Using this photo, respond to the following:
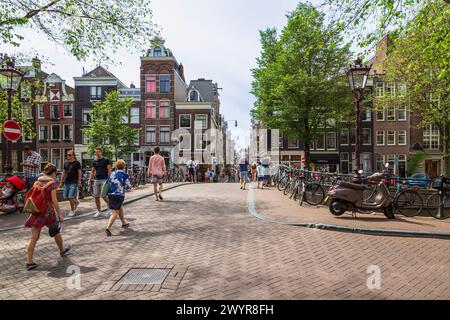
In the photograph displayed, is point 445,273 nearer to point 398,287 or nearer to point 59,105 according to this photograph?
point 398,287

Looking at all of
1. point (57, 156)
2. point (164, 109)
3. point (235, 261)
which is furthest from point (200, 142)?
point (235, 261)

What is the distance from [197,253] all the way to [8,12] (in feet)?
40.2

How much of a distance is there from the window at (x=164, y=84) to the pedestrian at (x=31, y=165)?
27.8 metres

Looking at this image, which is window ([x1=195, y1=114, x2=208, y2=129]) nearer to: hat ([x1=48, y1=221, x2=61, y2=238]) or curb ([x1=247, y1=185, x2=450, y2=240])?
curb ([x1=247, y1=185, x2=450, y2=240])

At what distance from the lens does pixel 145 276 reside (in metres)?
4.04

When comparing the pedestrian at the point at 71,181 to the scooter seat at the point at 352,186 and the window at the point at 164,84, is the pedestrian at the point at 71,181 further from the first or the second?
the window at the point at 164,84

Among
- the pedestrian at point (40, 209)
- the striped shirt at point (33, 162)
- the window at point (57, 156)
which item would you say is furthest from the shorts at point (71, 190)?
the window at point (57, 156)

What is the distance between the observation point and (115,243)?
5.71m

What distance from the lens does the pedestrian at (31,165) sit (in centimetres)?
946

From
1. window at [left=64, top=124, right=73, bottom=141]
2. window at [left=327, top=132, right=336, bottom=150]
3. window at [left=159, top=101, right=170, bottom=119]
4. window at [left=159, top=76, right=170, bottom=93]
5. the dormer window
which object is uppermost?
the dormer window

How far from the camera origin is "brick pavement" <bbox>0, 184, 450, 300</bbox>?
3.63 m

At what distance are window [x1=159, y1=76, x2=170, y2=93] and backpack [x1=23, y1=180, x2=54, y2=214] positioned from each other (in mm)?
33081

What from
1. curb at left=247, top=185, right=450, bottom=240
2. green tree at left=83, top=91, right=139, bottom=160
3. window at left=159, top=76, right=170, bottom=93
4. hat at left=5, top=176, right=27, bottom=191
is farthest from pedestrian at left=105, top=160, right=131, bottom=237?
window at left=159, top=76, right=170, bottom=93
